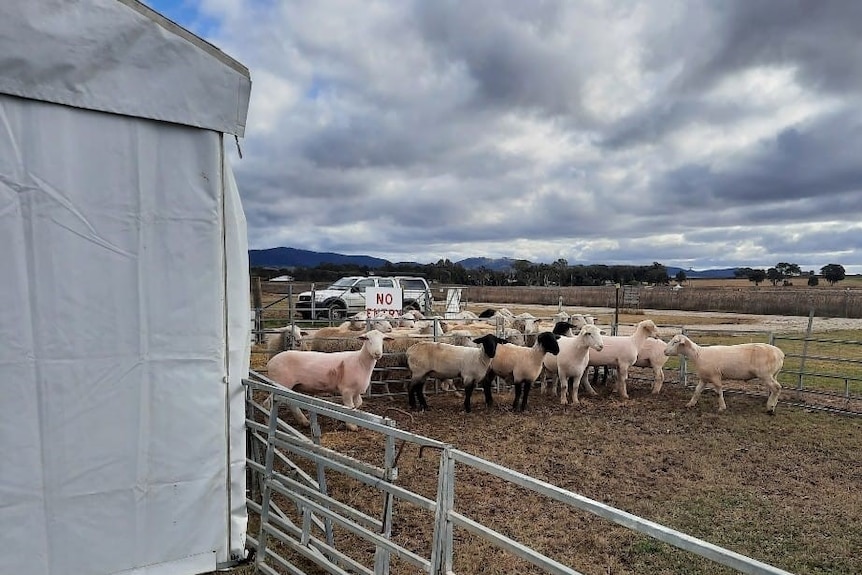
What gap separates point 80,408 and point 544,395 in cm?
974

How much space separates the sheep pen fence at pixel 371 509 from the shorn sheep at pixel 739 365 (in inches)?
240

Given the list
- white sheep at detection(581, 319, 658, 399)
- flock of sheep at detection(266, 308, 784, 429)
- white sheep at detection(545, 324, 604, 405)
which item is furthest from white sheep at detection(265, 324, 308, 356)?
white sheep at detection(581, 319, 658, 399)

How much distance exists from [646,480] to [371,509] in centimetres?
336

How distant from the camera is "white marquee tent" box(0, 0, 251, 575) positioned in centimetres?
344

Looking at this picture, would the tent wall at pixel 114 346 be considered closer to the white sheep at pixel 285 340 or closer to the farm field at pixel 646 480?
the farm field at pixel 646 480

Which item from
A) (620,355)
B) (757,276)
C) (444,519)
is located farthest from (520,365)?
(757,276)

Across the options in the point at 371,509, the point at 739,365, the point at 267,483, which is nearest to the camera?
the point at 267,483

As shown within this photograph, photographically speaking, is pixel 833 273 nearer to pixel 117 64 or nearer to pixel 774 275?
pixel 774 275

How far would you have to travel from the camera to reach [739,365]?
10398 mm

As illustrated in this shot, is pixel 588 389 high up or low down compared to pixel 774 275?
down

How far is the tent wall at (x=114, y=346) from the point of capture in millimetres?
3438

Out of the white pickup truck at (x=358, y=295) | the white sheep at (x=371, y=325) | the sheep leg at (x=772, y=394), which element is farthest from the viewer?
the white pickup truck at (x=358, y=295)

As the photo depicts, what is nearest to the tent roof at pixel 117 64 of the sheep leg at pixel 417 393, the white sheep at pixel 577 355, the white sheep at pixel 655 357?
the sheep leg at pixel 417 393

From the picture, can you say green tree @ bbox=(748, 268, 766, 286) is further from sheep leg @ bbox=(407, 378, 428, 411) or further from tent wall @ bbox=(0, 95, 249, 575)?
tent wall @ bbox=(0, 95, 249, 575)
